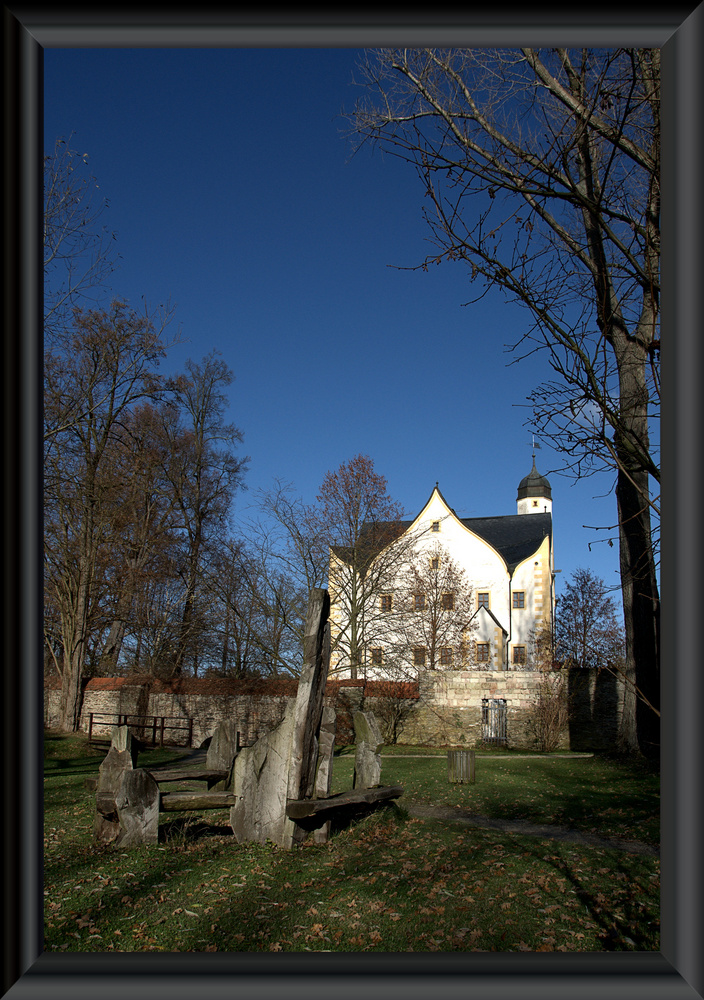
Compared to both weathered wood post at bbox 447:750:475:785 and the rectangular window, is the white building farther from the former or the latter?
weathered wood post at bbox 447:750:475:785

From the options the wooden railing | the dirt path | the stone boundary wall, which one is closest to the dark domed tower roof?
the stone boundary wall

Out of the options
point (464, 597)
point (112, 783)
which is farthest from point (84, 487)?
point (464, 597)

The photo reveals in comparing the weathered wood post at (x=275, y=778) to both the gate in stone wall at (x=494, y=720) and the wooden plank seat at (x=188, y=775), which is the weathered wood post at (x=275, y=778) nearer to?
the wooden plank seat at (x=188, y=775)

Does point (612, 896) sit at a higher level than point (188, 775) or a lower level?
higher

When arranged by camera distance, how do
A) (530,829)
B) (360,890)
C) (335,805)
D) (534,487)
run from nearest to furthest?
(360,890) → (335,805) → (530,829) → (534,487)

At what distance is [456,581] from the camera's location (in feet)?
126

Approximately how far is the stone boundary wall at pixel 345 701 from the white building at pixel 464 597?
12.5 feet

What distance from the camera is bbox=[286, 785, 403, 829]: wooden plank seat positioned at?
7.23m

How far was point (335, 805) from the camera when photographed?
7.57 metres

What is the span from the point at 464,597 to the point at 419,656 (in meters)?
5.80

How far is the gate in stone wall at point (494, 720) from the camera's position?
2397cm
